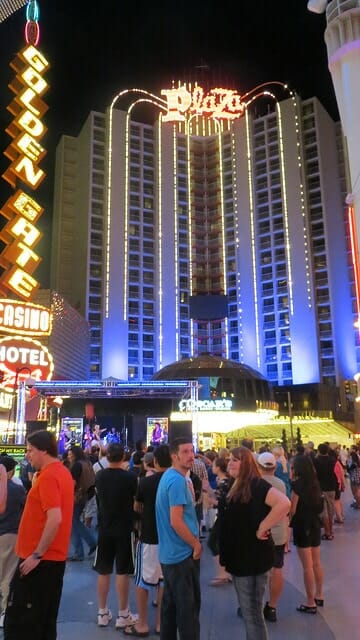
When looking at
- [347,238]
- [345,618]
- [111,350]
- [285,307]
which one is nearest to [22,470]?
[345,618]

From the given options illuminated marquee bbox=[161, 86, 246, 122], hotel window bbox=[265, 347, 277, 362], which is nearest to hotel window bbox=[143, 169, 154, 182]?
illuminated marquee bbox=[161, 86, 246, 122]

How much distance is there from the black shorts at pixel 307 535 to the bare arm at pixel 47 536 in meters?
3.37

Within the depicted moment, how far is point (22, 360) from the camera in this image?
1964 cm

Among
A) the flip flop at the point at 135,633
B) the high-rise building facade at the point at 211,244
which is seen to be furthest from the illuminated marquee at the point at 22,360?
the high-rise building facade at the point at 211,244

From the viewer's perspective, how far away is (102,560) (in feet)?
17.3

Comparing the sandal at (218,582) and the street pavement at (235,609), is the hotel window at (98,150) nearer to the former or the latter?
the street pavement at (235,609)

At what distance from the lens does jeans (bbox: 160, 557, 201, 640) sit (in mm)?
3676

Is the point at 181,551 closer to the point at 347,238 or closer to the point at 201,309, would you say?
the point at 201,309

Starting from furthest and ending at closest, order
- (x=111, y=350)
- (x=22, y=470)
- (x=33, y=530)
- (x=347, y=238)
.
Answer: (x=347, y=238)
(x=111, y=350)
(x=22, y=470)
(x=33, y=530)

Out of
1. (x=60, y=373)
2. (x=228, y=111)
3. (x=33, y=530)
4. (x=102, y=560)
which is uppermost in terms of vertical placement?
(x=228, y=111)

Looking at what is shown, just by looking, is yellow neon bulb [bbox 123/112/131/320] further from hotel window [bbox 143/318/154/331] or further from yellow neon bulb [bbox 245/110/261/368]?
yellow neon bulb [bbox 245/110/261/368]

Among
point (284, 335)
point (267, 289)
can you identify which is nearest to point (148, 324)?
point (267, 289)

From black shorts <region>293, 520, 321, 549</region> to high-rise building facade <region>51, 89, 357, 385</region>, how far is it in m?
59.3

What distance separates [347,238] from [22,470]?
65522mm
